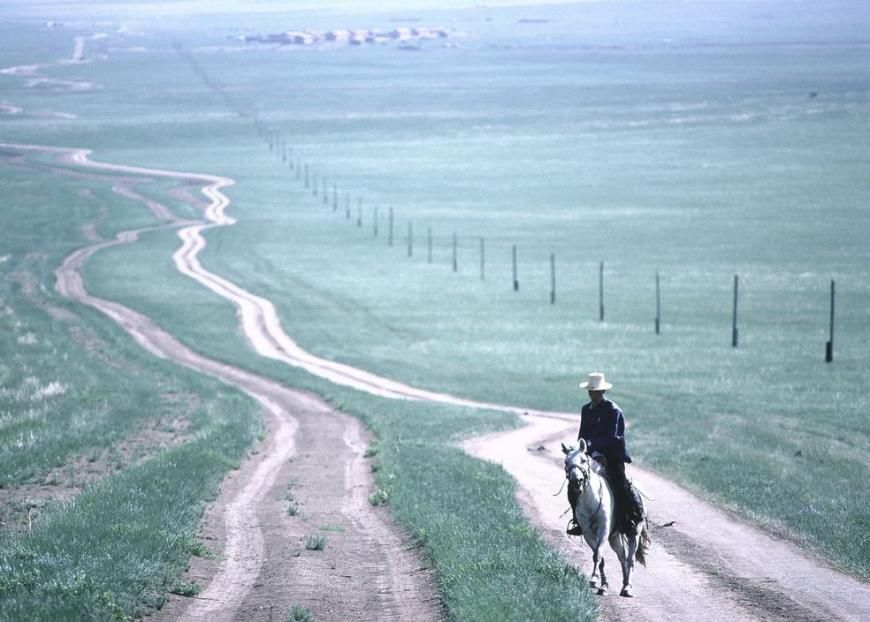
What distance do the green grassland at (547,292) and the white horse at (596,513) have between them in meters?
0.68

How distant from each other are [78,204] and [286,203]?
2227 cm

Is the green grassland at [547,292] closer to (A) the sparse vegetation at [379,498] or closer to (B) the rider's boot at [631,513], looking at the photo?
(A) the sparse vegetation at [379,498]

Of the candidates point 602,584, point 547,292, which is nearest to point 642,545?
point 602,584

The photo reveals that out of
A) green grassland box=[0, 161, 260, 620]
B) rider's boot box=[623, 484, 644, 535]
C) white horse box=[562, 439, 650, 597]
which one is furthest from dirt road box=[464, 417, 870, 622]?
green grassland box=[0, 161, 260, 620]

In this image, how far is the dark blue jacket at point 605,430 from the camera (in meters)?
17.4

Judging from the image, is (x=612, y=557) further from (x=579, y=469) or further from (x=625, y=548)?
(x=579, y=469)

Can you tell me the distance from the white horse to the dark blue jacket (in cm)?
26

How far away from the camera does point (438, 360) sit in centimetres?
6197

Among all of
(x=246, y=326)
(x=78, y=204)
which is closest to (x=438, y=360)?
(x=246, y=326)

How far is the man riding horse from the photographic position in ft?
57.0

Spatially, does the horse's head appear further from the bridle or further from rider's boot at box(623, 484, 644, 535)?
rider's boot at box(623, 484, 644, 535)

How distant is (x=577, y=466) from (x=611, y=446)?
94 centimetres

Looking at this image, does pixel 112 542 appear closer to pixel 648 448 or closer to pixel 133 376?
pixel 648 448

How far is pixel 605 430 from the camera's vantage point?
57.3ft
